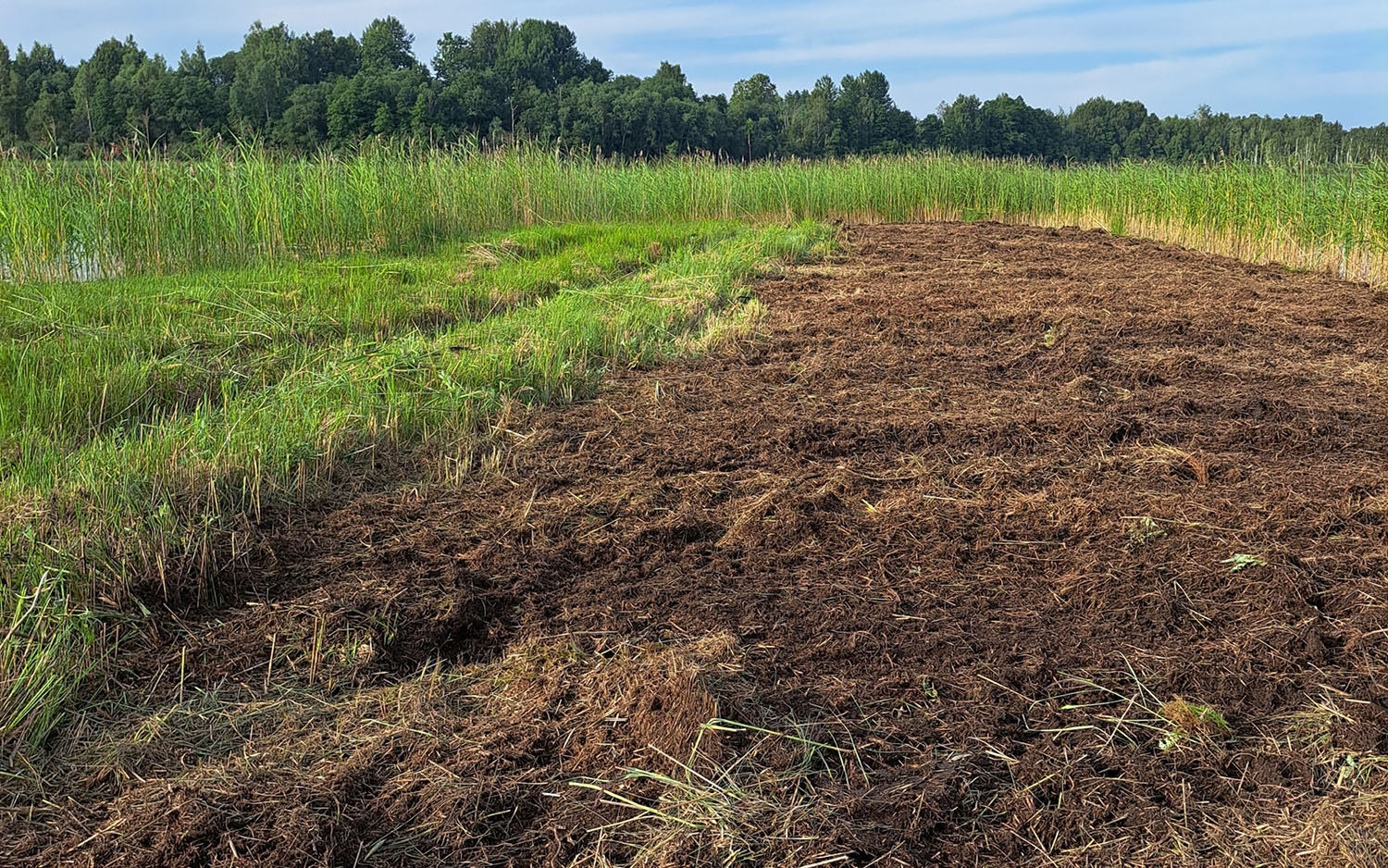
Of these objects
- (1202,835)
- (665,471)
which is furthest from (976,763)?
(665,471)

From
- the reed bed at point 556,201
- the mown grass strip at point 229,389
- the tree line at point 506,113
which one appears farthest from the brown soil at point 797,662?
the tree line at point 506,113

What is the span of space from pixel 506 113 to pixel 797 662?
81.9 feet

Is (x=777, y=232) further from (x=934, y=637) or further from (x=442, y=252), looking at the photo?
(x=934, y=637)

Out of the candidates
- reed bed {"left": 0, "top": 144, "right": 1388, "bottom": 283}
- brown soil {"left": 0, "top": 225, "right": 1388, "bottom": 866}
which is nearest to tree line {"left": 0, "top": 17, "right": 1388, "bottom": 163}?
reed bed {"left": 0, "top": 144, "right": 1388, "bottom": 283}

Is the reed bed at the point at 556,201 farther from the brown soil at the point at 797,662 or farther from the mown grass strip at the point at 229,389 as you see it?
the brown soil at the point at 797,662

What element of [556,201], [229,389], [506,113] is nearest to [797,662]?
[229,389]

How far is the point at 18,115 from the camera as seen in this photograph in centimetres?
1535

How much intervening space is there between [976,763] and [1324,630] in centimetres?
114

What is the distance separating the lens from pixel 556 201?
41.2ft

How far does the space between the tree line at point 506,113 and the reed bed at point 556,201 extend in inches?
16.5

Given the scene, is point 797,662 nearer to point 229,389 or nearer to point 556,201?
point 229,389

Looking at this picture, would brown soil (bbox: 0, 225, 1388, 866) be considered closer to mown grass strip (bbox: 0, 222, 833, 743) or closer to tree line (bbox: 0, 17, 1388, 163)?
mown grass strip (bbox: 0, 222, 833, 743)

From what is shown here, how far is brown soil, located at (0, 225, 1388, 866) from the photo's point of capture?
1.75 m

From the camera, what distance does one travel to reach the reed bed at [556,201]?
774cm
